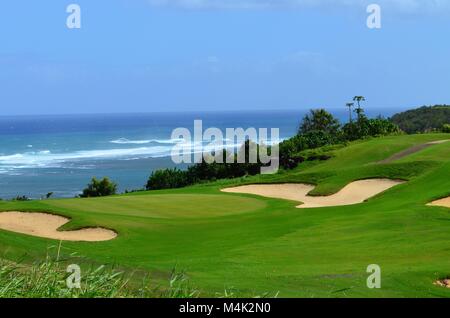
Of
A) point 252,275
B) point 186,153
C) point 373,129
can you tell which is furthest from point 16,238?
point 186,153

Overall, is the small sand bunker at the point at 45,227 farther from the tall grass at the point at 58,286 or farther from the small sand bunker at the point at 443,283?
the tall grass at the point at 58,286

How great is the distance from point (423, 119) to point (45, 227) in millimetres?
138796

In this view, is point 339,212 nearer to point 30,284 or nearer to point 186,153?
point 30,284

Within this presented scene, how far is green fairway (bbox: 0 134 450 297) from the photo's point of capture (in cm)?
1334

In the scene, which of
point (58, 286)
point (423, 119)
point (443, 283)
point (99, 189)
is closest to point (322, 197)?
point (443, 283)

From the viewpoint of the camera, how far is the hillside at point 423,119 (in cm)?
14290

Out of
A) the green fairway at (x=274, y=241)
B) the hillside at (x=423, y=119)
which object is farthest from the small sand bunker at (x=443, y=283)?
the hillside at (x=423, y=119)

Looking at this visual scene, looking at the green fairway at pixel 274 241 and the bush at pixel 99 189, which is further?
the bush at pixel 99 189

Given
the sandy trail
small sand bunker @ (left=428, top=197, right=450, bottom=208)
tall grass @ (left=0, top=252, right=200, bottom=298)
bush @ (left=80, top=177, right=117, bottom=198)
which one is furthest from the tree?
tall grass @ (left=0, top=252, right=200, bottom=298)

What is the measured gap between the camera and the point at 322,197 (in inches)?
1389

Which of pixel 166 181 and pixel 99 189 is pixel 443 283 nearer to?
pixel 99 189

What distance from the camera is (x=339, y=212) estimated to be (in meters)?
26.9

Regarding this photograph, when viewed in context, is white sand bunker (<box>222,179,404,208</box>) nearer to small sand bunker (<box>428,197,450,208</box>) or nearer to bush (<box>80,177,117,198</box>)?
small sand bunker (<box>428,197,450,208</box>)

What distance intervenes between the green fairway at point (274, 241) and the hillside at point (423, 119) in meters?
110
